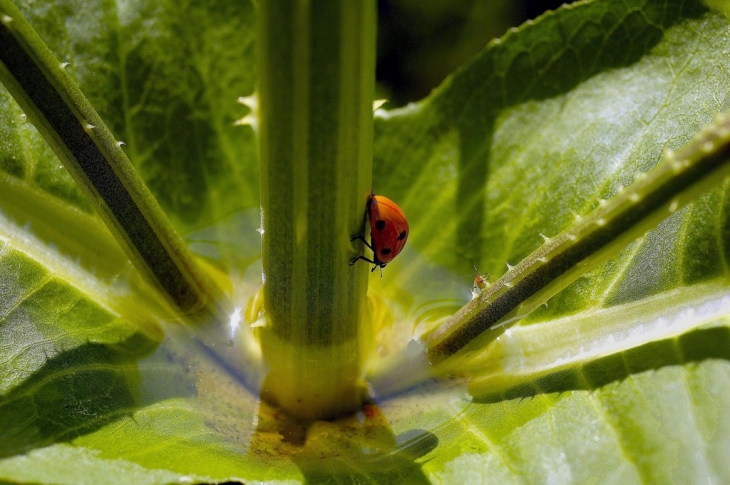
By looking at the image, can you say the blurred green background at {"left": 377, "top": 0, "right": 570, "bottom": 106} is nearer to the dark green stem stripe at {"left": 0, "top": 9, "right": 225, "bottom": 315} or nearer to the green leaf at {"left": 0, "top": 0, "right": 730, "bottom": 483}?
the green leaf at {"left": 0, "top": 0, "right": 730, "bottom": 483}

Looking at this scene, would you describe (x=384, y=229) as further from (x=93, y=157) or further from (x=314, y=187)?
(x=93, y=157)

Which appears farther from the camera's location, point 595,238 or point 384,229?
point 384,229

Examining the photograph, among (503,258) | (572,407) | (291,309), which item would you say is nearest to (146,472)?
(291,309)

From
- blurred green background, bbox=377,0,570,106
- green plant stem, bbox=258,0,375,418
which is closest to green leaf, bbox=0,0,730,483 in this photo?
green plant stem, bbox=258,0,375,418

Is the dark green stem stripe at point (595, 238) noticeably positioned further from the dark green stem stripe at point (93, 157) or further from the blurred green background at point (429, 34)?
the blurred green background at point (429, 34)

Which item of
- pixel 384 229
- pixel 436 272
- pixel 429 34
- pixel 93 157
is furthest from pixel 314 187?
pixel 429 34
